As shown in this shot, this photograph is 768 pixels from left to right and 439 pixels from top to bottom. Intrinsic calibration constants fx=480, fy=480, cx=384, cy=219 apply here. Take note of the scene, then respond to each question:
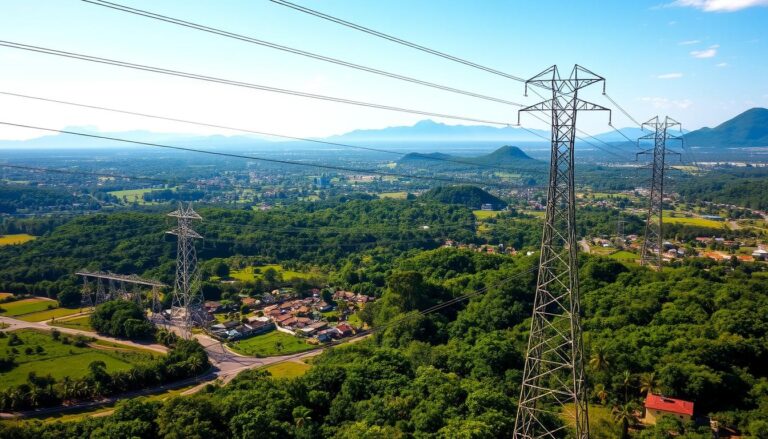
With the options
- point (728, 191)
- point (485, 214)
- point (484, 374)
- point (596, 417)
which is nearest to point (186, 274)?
point (484, 374)

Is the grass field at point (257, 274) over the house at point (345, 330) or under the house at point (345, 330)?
over

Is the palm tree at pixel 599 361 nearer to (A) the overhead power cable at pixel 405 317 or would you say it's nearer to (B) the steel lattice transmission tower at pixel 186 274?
(A) the overhead power cable at pixel 405 317

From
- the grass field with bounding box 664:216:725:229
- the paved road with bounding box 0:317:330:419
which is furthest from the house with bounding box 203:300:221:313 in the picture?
the grass field with bounding box 664:216:725:229

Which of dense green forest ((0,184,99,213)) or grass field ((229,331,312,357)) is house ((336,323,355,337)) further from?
dense green forest ((0,184,99,213))

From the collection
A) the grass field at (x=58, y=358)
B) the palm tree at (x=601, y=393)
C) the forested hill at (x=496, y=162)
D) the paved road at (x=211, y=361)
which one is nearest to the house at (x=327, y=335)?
the paved road at (x=211, y=361)

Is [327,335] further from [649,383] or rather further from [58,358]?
[649,383]

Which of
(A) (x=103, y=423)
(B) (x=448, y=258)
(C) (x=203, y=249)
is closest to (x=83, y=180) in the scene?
(C) (x=203, y=249)
